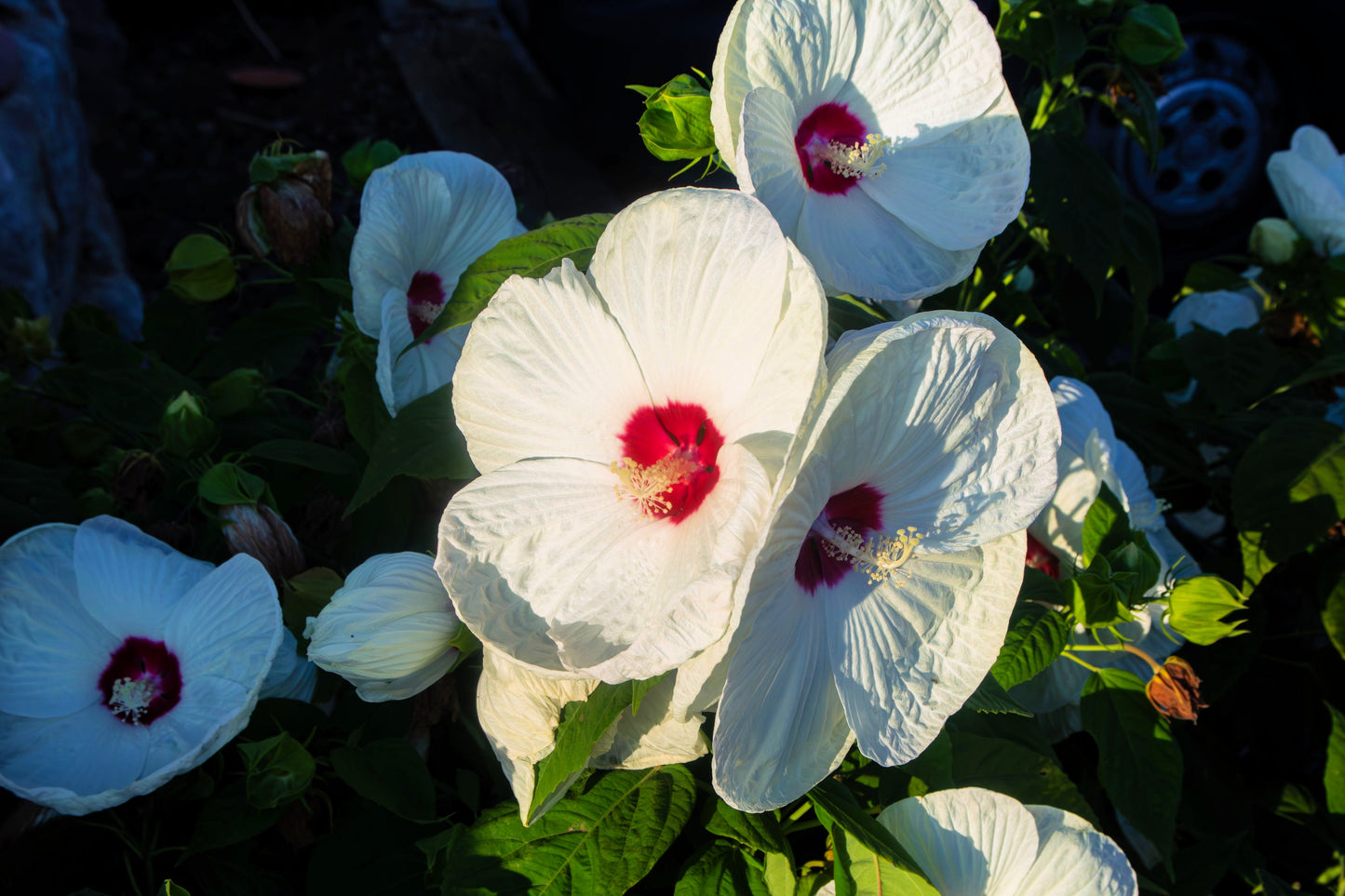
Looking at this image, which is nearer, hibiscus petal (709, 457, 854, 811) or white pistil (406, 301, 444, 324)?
hibiscus petal (709, 457, 854, 811)

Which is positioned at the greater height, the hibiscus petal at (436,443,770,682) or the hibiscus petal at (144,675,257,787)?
the hibiscus petal at (436,443,770,682)

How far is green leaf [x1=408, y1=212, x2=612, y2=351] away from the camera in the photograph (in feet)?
3.01

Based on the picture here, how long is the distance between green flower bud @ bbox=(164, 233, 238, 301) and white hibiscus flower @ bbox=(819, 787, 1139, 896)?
1.11 metres

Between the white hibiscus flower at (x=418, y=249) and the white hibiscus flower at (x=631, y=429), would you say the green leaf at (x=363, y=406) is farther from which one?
the white hibiscus flower at (x=631, y=429)

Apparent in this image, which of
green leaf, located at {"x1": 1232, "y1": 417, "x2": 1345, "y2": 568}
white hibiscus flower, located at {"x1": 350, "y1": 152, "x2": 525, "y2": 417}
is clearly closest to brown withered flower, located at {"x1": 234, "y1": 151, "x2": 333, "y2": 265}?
white hibiscus flower, located at {"x1": 350, "y1": 152, "x2": 525, "y2": 417}

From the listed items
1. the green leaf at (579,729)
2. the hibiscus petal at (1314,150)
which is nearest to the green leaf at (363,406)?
the green leaf at (579,729)

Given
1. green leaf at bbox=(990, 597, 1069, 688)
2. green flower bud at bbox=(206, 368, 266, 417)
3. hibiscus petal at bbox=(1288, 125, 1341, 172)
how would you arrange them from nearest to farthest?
1. green leaf at bbox=(990, 597, 1069, 688)
2. green flower bud at bbox=(206, 368, 266, 417)
3. hibiscus petal at bbox=(1288, 125, 1341, 172)

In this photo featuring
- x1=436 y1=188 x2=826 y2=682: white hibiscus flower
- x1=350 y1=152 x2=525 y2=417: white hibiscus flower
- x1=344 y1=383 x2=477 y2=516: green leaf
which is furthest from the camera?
x1=350 y1=152 x2=525 y2=417: white hibiscus flower

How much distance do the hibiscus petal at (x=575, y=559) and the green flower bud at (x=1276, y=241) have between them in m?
1.28

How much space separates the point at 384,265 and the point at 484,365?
0.41 metres

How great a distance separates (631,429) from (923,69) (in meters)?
0.43

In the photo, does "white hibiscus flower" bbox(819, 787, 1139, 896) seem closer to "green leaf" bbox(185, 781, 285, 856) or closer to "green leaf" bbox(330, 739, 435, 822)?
"green leaf" bbox(330, 739, 435, 822)

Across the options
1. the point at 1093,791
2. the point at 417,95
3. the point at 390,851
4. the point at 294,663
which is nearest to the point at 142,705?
the point at 294,663

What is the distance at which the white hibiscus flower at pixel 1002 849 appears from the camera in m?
0.88
